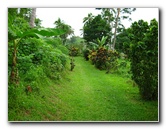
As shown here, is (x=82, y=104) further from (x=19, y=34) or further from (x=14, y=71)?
(x=19, y=34)

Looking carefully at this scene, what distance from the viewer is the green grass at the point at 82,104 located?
3683 mm

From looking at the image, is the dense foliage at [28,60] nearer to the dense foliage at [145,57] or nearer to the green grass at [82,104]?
the green grass at [82,104]

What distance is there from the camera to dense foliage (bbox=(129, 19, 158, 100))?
4301mm

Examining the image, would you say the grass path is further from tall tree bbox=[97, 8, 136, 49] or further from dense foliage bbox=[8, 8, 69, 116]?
tall tree bbox=[97, 8, 136, 49]

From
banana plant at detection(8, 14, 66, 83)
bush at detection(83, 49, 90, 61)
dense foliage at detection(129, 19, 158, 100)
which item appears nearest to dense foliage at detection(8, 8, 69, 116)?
banana plant at detection(8, 14, 66, 83)

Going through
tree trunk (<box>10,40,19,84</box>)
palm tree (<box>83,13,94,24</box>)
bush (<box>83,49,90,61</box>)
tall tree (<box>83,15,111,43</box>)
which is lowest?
tree trunk (<box>10,40,19,84</box>)

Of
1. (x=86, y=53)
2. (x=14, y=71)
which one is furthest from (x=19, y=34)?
(x=86, y=53)

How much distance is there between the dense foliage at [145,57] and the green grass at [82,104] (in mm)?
258

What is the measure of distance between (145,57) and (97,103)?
1.28 meters

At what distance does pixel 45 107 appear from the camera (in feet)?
12.5
